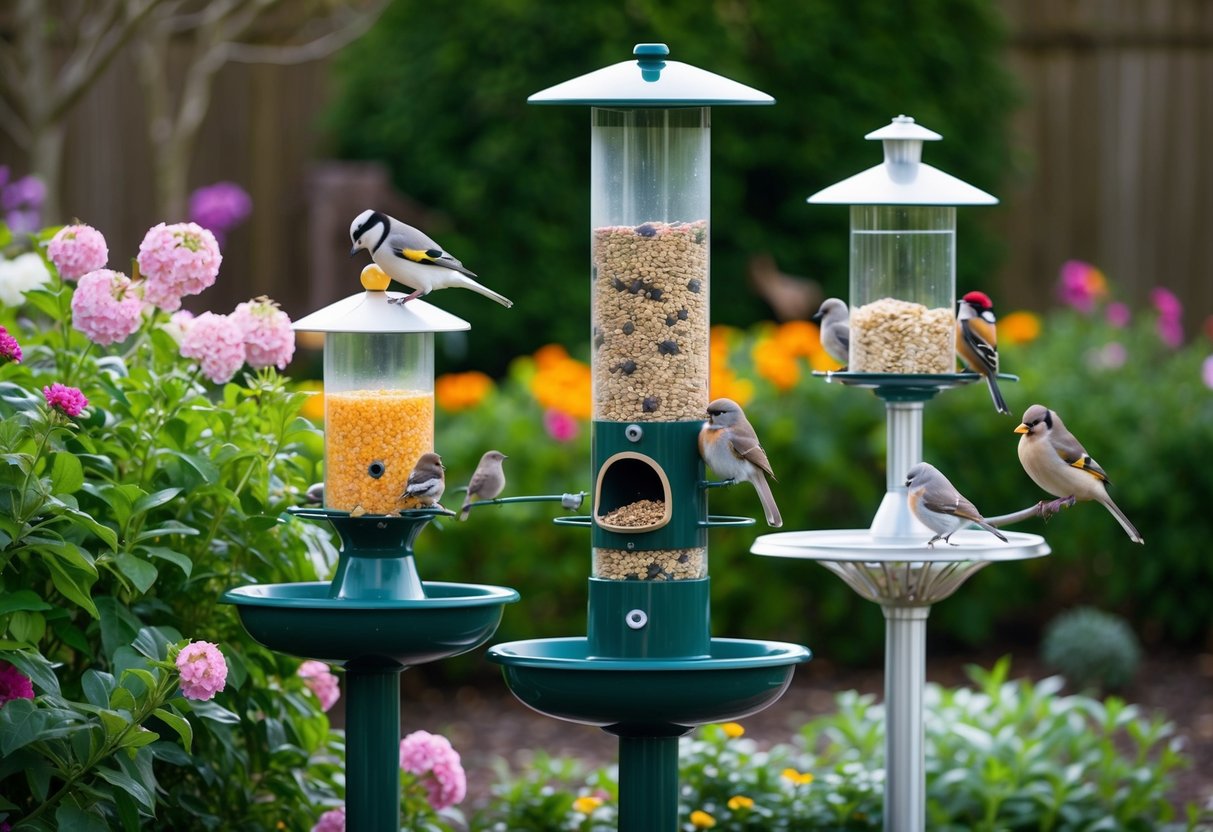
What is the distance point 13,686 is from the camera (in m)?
3.11

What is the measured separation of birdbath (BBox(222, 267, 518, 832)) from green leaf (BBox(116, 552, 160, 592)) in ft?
0.74

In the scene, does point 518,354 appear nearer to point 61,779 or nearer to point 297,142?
point 297,142

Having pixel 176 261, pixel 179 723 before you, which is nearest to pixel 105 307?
pixel 176 261

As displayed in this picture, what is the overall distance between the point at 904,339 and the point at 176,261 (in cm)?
168

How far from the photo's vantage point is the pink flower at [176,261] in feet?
11.9

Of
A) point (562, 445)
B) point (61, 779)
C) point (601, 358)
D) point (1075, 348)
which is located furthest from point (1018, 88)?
point (61, 779)

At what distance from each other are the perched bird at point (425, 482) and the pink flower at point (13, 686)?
2.66 ft

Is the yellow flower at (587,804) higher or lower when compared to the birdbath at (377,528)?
lower

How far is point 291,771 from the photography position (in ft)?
13.2

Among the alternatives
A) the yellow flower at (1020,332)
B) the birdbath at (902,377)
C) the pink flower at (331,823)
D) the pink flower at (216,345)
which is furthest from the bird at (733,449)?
the yellow flower at (1020,332)

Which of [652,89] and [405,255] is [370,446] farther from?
[652,89]

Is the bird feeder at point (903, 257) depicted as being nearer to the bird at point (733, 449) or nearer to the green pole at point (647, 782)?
the bird at point (733, 449)

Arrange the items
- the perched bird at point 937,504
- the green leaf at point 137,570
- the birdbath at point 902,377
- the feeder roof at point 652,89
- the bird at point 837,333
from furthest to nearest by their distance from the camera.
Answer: the bird at point 837,333 → the birdbath at point 902,377 → the perched bird at point 937,504 → the feeder roof at point 652,89 → the green leaf at point 137,570

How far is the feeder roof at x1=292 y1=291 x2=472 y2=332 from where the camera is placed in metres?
3.53
